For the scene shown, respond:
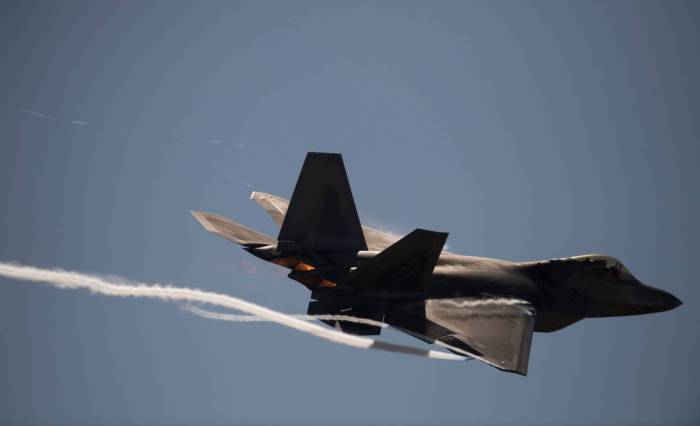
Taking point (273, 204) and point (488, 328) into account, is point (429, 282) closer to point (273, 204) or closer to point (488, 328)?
point (488, 328)

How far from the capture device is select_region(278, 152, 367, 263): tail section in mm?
26094

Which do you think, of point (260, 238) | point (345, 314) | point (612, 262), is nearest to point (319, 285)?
point (345, 314)

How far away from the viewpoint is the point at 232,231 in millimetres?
28297

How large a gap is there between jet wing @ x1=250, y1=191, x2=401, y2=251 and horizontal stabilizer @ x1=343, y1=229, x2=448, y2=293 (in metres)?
5.64

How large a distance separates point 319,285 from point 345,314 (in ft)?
5.45

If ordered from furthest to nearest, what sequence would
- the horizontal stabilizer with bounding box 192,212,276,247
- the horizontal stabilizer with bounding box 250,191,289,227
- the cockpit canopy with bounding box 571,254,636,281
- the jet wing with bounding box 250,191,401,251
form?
the horizontal stabilizer with bounding box 250,191,289,227, the jet wing with bounding box 250,191,401,251, the cockpit canopy with bounding box 571,254,636,281, the horizontal stabilizer with bounding box 192,212,276,247

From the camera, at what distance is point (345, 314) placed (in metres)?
24.3

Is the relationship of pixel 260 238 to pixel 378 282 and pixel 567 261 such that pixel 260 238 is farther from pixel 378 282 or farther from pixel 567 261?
pixel 567 261

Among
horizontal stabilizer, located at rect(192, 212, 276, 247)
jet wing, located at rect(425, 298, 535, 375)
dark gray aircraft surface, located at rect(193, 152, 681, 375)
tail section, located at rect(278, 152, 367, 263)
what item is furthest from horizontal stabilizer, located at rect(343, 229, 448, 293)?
horizontal stabilizer, located at rect(192, 212, 276, 247)

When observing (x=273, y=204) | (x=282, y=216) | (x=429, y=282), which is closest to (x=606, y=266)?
(x=429, y=282)

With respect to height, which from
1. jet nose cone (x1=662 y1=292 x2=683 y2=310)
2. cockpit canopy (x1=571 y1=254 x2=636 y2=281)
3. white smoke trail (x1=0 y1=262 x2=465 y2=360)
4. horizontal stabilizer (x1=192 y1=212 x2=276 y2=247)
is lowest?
white smoke trail (x1=0 y1=262 x2=465 y2=360)

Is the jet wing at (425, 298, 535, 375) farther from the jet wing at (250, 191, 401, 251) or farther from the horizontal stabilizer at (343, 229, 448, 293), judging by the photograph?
the jet wing at (250, 191, 401, 251)

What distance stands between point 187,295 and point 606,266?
14.2 meters

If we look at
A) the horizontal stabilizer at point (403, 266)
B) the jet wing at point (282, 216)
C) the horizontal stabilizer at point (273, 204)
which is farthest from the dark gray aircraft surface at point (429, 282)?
the jet wing at point (282, 216)
